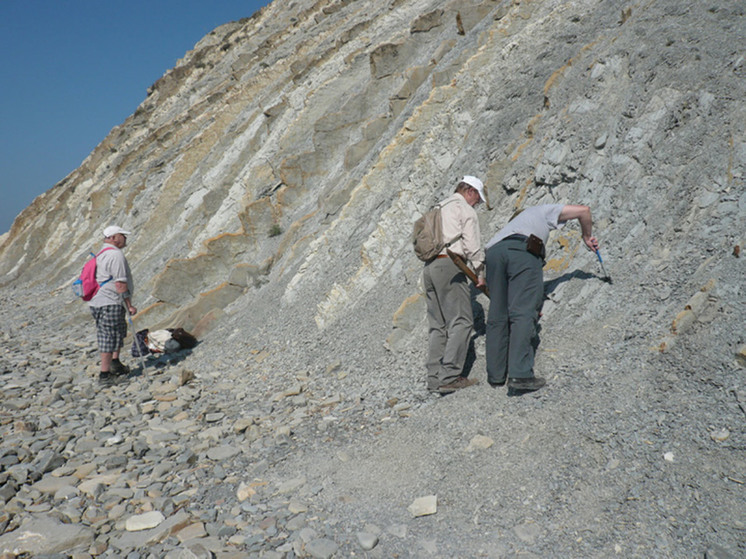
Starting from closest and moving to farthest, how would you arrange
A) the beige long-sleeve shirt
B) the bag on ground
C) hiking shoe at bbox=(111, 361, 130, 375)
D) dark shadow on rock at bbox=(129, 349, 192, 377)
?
the beige long-sleeve shirt → hiking shoe at bbox=(111, 361, 130, 375) → dark shadow on rock at bbox=(129, 349, 192, 377) → the bag on ground

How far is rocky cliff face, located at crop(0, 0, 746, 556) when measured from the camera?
433cm

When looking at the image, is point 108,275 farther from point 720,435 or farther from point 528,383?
point 720,435

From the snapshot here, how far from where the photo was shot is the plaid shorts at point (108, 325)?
760 centimetres

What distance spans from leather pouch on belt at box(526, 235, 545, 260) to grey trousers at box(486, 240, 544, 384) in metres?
0.03

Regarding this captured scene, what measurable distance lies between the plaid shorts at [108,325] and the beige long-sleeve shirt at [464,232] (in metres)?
5.20

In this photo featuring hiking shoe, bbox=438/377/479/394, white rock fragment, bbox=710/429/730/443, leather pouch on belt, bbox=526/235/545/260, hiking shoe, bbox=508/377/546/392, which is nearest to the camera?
white rock fragment, bbox=710/429/730/443

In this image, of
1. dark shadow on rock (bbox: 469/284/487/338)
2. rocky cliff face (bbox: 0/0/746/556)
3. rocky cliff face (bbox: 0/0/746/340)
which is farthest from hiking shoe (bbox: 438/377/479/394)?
rocky cliff face (bbox: 0/0/746/340)

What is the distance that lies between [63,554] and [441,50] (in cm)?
1181

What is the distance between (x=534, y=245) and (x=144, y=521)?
3.91m

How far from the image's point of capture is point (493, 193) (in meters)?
7.19

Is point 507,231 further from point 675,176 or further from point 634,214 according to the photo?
point 675,176

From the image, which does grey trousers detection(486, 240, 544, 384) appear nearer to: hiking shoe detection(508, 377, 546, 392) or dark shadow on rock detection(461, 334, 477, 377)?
hiking shoe detection(508, 377, 546, 392)

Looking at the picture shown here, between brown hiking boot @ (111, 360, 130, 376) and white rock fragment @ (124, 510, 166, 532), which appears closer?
white rock fragment @ (124, 510, 166, 532)

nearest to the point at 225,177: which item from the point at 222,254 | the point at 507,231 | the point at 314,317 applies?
the point at 222,254
